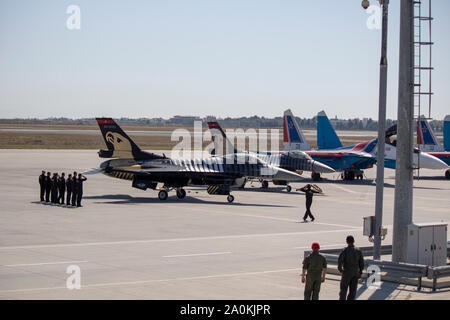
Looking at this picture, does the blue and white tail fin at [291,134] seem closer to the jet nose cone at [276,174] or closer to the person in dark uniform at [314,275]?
the jet nose cone at [276,174]

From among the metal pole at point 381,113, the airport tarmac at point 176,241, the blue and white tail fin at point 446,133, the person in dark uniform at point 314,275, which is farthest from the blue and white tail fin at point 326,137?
the person in dark uniform at point 314,275

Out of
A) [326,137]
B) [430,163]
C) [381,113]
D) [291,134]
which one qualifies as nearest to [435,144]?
[430,163]

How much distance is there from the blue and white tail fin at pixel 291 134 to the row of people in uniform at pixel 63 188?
26.2 m

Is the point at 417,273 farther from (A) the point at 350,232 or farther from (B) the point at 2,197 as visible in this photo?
(B) the point at 2,197

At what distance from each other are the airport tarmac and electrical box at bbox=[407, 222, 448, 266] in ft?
4.53

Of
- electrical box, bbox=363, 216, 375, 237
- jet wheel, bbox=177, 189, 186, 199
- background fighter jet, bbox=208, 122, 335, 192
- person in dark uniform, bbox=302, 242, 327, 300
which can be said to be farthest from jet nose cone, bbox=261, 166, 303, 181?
person in dark uniform, bbox=302, 242, 327, 300

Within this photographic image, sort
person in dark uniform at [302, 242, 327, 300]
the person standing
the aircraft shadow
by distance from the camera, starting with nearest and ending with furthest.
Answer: person in dark uniform at [302, 242, 327, 300] < the person standing < the aircraft shadow

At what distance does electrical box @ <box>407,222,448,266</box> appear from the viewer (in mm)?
16438

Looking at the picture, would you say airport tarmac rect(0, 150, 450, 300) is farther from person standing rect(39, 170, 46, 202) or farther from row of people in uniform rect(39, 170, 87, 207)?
row of people in uniform rect(39, 170, 87, 207)

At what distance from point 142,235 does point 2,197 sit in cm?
1348

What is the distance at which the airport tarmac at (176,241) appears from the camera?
14.5 m

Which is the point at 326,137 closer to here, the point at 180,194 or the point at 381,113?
the point at 180,194

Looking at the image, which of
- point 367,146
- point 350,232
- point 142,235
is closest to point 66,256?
point 142,235
